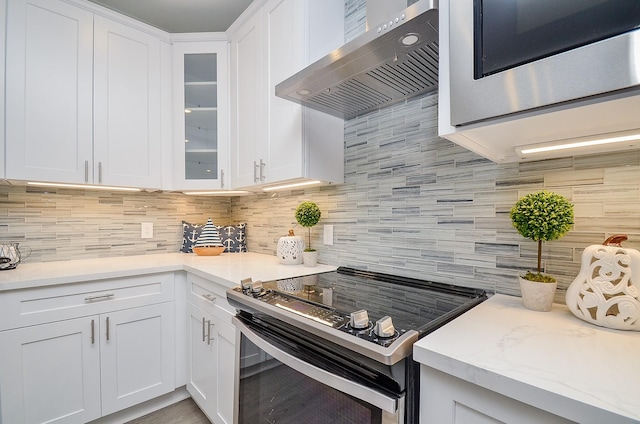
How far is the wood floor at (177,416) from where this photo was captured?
1.70m

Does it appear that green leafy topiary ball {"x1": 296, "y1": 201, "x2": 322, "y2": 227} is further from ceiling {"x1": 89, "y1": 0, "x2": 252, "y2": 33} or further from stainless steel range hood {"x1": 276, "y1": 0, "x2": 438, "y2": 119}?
ceiling {"x1": 89, "y1": 0, "x2": 252, "y2": 33}

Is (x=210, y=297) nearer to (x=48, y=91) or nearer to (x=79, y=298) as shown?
(x=79, y=298)

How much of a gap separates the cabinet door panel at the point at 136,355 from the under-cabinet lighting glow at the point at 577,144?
77.2 inches

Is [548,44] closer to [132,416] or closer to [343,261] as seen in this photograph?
[343,261]

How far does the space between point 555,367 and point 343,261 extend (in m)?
1.14

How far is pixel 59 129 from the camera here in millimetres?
1664

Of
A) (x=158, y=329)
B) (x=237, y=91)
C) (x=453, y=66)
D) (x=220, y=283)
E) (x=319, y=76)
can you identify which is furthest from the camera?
(x=237, y=91)

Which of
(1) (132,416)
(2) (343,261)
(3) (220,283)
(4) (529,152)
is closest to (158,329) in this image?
(1) (132,416)

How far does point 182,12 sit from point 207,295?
1831 millimetres

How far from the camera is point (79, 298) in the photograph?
1522 millimetres

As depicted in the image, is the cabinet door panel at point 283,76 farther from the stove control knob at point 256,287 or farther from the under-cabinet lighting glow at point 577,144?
the under-cabinet lighting glow at point 577,144

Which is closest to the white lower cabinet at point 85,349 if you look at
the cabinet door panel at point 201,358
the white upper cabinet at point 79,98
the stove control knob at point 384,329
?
the cabinet door panel at point 201,358

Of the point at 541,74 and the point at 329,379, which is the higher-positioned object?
the point at 541,74

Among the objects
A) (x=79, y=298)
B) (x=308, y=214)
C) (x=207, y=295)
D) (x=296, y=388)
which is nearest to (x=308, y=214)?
(x=308, y=214)
